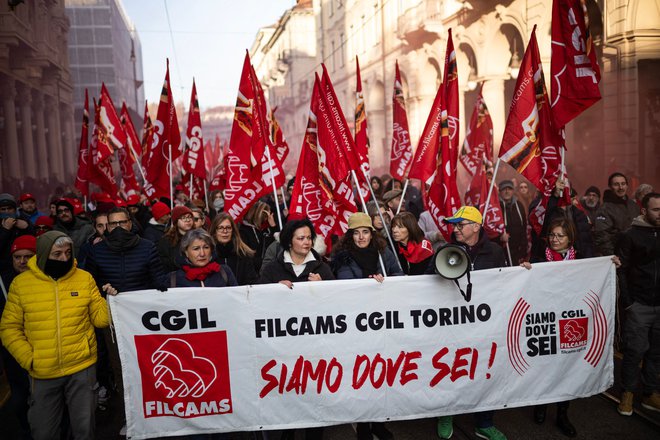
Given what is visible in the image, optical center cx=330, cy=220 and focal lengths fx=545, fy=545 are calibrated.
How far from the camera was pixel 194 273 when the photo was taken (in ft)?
13.0

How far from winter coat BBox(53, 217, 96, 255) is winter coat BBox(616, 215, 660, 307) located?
6051 mm

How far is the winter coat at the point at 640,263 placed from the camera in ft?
14.9

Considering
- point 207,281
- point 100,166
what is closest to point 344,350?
point 207,281

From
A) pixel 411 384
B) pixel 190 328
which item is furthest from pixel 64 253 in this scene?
pixel 411 384

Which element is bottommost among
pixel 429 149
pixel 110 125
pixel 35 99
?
pixel 429 149

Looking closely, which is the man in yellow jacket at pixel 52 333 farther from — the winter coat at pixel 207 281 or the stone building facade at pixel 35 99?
the stone building facade at pixel 35 99

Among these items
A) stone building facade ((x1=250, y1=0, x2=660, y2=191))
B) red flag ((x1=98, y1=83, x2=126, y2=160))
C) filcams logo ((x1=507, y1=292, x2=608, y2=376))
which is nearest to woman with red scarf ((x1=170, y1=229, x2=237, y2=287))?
filcams logo ((x1=507, y1=292, x2=608, y2=376))

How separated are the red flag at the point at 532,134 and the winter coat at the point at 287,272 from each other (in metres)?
2.39

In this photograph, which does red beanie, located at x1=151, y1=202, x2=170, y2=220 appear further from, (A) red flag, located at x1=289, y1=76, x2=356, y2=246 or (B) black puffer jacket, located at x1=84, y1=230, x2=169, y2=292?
(B) black puffer jacket, located at x1=84, y1=230, x2=169, y2=292

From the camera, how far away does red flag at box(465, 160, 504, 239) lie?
7.31m

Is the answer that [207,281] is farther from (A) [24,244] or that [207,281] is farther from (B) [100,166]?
(B) [100,166]

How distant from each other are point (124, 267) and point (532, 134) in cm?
405

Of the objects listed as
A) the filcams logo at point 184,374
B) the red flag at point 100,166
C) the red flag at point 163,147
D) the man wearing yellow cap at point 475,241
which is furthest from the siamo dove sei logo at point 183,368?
the red flag at point 100,166

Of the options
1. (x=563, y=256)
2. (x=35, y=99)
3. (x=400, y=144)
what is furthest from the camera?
(x=35, y=99)
